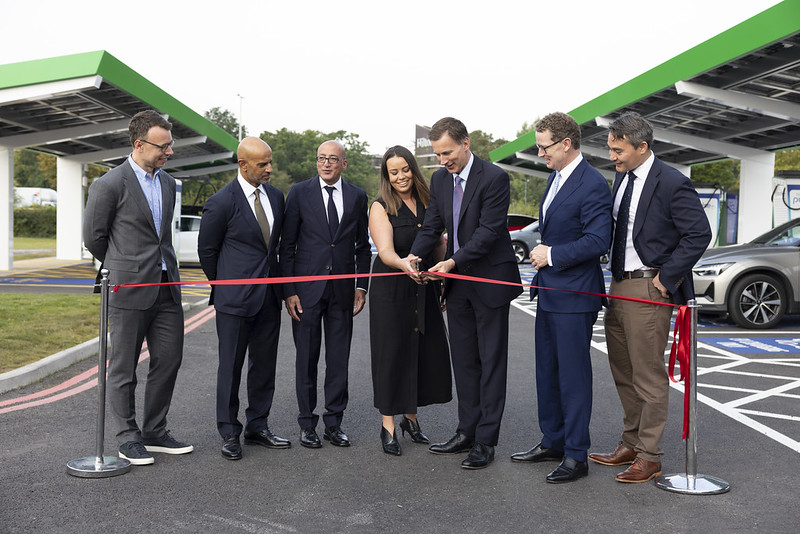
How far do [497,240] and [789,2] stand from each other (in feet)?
31.8

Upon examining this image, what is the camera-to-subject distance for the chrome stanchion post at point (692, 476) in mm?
4727

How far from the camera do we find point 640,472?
4.91m

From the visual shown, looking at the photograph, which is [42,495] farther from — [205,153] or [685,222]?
[205,153]

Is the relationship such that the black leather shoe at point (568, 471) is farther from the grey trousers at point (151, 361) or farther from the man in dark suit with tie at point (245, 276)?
the grey trousers at point (151, 361)

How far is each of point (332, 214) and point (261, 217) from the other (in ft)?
1.63

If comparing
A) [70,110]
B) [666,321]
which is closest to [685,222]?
[666,321]

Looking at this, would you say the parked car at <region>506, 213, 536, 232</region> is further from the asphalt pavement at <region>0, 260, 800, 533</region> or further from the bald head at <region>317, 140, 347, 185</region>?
the bald head at <region>317, 140, 347, 185</region>

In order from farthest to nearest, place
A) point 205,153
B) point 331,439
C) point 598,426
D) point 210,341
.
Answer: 1. point 205,153
2. point 210,341
3. point 598,426
4. point 331,439

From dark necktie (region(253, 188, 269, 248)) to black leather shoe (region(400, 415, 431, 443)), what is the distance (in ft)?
5.11

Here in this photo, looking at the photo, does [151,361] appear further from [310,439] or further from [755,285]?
[755,285]

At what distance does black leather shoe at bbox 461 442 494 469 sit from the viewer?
5.20 meters

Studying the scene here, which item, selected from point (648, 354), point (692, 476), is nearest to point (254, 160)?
point (648, 354)

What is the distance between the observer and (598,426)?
6.28m

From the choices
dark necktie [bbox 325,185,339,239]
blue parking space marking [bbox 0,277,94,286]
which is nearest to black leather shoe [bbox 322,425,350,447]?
dark necktie [bbox 325,185,339,239]
